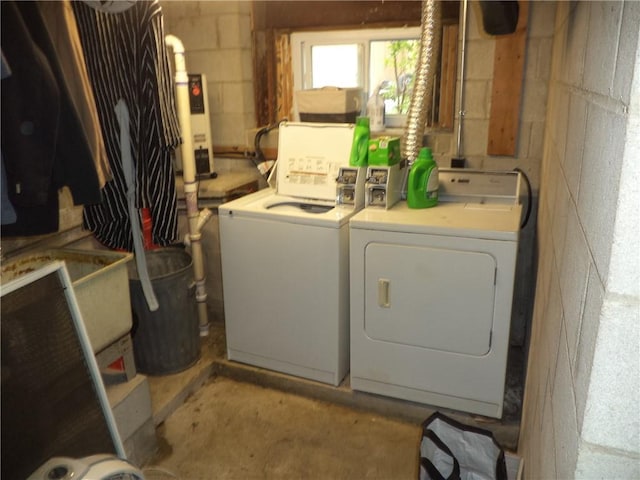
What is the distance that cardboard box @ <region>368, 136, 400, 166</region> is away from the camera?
2.37 metres

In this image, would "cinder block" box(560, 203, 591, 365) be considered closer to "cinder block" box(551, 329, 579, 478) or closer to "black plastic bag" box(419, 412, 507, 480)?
"cinder block" box(551, 329, 579, 478)

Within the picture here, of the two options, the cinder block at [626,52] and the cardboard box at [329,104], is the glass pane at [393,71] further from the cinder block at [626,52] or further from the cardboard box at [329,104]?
the cinder block at [626,52]

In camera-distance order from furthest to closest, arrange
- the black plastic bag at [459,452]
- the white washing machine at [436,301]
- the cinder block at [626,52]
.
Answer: the white washing machine at [436,301] → the black plastic bag at [459,452] → the cinder block at [626,52]

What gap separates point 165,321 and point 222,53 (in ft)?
5.67

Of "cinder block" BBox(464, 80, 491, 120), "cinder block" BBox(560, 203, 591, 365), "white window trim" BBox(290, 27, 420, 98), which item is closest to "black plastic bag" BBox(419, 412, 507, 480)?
"cinder block" BBox(560, 203, 591, 365)

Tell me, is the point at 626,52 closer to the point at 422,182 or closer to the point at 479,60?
the point at 422,182

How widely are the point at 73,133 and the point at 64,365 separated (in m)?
0.76

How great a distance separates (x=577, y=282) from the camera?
0.90 metres

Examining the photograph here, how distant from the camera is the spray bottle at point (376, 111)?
297 cm

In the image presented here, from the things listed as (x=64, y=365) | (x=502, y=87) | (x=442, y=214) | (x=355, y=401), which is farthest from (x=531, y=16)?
(x=64, y=365)

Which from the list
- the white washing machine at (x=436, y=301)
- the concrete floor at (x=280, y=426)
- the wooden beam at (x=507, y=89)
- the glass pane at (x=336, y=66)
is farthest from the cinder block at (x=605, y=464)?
the glass pane at (x=336, y=66)

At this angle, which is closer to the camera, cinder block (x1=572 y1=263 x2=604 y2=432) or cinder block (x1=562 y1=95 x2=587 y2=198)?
cinder block (x1=572 y1=263 x2=604 y2=432)

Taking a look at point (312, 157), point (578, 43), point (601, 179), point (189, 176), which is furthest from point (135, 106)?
point (601, 179)

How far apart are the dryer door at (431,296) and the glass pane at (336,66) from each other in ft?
4.49
